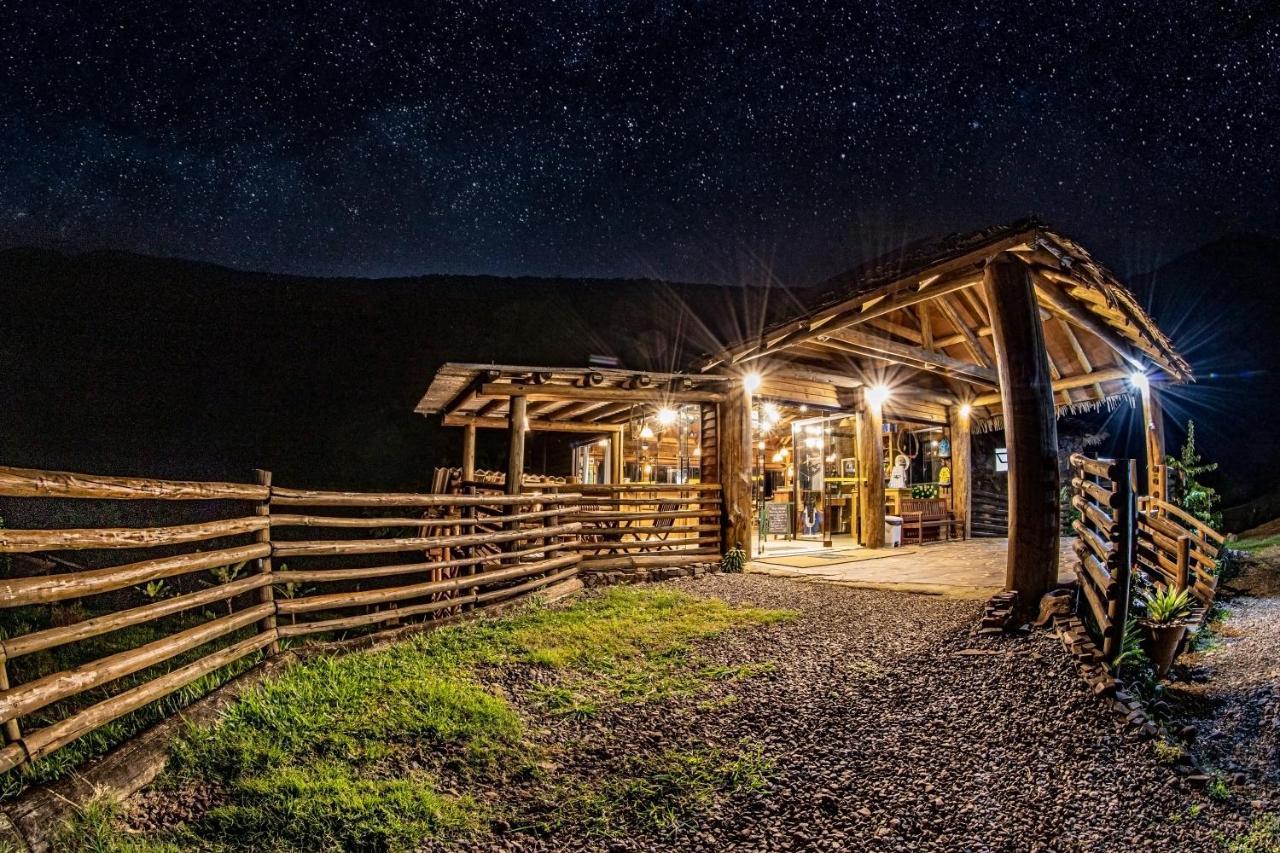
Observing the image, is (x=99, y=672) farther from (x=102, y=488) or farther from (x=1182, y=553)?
(x=1182, y=553)

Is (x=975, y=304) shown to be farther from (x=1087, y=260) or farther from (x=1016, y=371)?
(x=1016, y=371)

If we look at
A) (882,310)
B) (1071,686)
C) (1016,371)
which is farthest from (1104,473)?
(882,310)

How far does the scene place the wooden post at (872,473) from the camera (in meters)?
12.3

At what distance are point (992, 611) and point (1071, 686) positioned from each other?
1.32 metres

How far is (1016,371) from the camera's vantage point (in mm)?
5762

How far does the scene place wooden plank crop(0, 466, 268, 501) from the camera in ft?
9.14

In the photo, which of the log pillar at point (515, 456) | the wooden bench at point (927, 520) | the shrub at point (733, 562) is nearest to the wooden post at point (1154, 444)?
the wooden bench at point (927, 520)

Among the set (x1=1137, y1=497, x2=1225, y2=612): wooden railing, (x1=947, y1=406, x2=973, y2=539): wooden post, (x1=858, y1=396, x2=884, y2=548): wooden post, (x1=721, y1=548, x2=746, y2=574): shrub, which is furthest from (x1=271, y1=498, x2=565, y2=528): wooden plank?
(x1=947, y1=406, x2=973, y2=539): wooden post

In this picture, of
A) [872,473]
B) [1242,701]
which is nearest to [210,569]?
[1242,701]

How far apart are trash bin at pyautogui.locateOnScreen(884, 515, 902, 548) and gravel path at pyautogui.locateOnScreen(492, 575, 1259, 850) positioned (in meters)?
7.24

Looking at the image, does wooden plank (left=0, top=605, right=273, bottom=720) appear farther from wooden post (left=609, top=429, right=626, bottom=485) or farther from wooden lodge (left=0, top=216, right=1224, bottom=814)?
wooden post (left=609, top=429, right=626, bottom=485)

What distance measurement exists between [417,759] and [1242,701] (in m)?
6.31

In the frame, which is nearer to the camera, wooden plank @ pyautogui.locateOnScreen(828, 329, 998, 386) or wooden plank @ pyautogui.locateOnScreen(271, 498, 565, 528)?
wooden plank @ pyautogui.locateOnScreen(271, 498, 565, 528)

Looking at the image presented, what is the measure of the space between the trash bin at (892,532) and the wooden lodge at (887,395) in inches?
8.0
